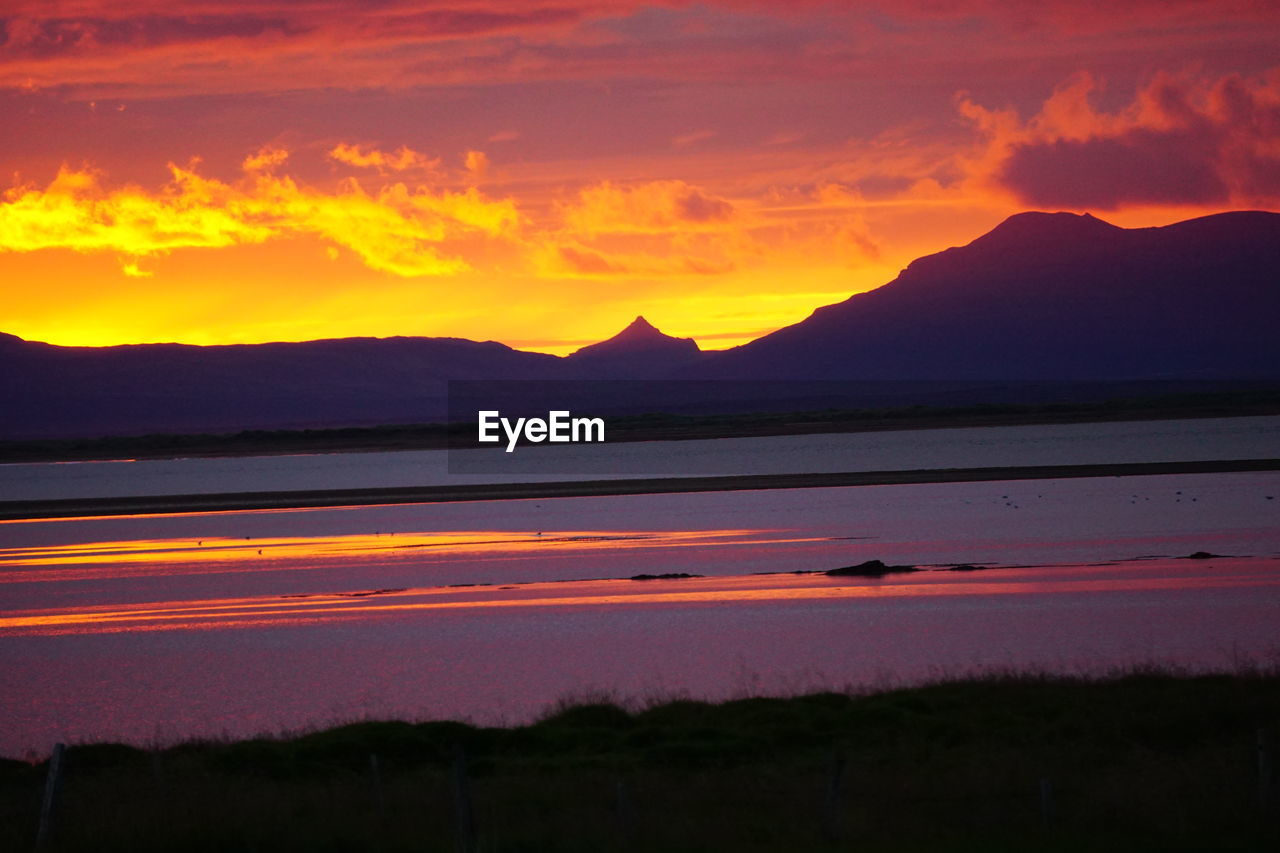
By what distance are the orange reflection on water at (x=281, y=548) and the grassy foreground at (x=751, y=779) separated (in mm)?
31094

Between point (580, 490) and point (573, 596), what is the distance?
44042mm

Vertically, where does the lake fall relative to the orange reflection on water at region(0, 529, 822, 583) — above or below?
below

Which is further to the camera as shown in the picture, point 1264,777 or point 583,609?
point 583,609

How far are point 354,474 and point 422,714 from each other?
9612cm

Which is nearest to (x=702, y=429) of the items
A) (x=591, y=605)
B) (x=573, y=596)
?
(x=573, y=596)

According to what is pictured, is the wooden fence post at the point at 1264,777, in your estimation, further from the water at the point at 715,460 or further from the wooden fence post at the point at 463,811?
the water at the point at 715,460

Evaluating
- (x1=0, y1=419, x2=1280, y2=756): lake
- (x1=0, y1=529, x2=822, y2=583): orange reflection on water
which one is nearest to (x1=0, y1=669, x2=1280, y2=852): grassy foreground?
(x1=0, y1=419, x2=1280, y2=756): lake

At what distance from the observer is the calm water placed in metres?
28.3

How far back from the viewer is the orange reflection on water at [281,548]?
173 feet

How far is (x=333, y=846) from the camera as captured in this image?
13.9m

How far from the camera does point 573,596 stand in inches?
1607

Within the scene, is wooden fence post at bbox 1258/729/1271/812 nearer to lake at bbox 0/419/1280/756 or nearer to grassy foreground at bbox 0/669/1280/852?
grassy foreground at bbox 0/669/1280/852

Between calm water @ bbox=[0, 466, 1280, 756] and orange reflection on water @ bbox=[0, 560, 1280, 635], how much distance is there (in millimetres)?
163

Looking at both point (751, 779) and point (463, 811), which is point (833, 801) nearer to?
point (463, 811)
